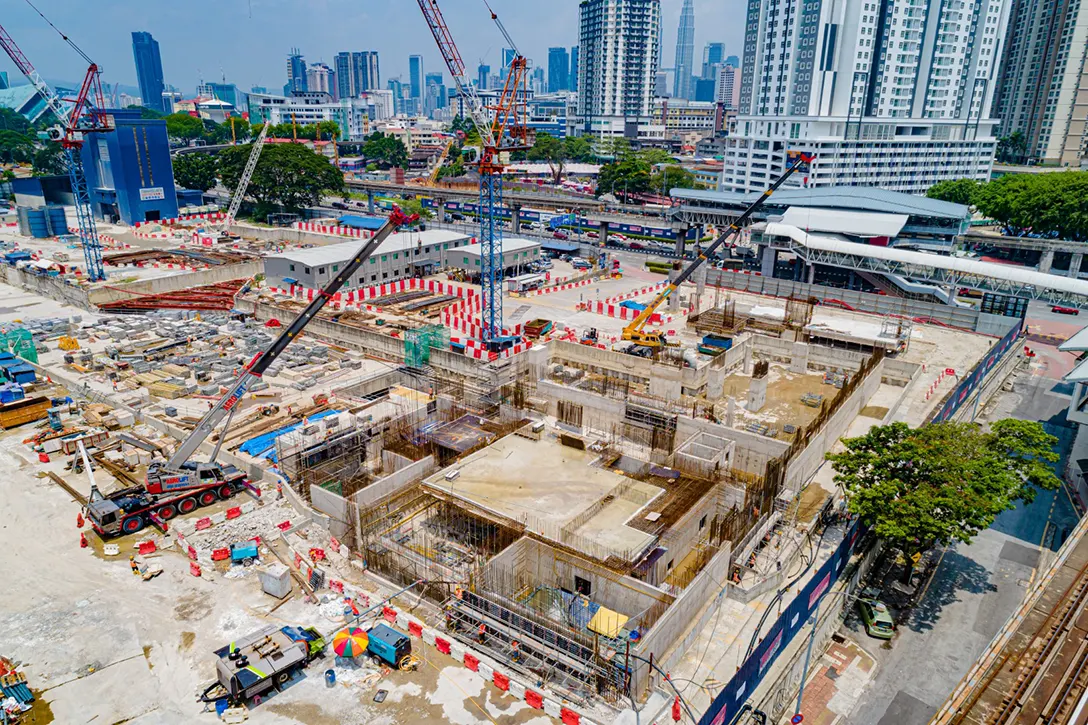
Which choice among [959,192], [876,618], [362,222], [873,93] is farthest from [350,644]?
[873,93]

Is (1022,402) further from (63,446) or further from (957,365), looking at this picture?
(63,446)

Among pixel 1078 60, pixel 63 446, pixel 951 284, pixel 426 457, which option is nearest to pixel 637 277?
pixel 951 284

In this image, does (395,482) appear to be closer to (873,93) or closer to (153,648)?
(153,648)

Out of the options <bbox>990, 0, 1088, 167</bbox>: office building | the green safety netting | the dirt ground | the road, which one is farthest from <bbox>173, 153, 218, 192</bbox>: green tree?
<bbox>990, 0, 1088, 167</bbox>: office building

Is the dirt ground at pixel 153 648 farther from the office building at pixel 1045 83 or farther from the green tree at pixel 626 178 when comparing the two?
the office building at pixel 1045 83

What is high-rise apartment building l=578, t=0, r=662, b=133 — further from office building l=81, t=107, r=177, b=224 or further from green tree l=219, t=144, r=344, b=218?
office building l=81, t=107, r=177, b=224
